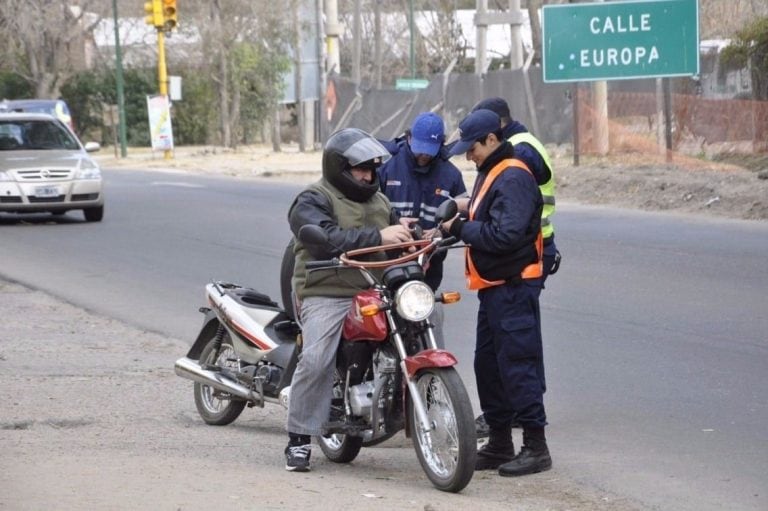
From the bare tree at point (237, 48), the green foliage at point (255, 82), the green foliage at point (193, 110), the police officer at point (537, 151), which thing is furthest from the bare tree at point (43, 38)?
the police officer at point (537, 151)

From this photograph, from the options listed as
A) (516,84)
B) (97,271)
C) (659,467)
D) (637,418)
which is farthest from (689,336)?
(516,84)

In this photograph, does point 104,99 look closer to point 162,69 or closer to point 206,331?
point 162,69

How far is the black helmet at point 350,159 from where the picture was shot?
6.76 metres

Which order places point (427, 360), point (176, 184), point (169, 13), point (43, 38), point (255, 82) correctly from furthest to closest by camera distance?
1. point (43, 38)
2. point (255, 82)
3. point (169, 13)
4. point (176, 184)
5. point (427, 360)

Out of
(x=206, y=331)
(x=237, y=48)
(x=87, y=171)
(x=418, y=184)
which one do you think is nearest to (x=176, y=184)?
(x=87, y=171)

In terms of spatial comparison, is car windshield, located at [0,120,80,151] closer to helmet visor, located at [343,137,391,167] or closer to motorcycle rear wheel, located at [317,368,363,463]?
motorcycle rear wheel, located at [317,368,363,463]

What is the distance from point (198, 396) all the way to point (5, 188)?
527 inches

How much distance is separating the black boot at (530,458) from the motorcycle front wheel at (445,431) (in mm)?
558

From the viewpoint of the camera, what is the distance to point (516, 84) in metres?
34.9

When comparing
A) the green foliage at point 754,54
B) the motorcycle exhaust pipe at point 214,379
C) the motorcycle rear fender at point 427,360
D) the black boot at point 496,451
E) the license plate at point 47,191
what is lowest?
the black boot at point 496,451

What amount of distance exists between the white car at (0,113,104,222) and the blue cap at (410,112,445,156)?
46.7ft

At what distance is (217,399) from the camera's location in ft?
27.2

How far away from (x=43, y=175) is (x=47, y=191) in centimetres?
24

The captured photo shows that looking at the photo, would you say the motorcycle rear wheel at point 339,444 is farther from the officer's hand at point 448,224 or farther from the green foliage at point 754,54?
the green foliage at point 754,54
